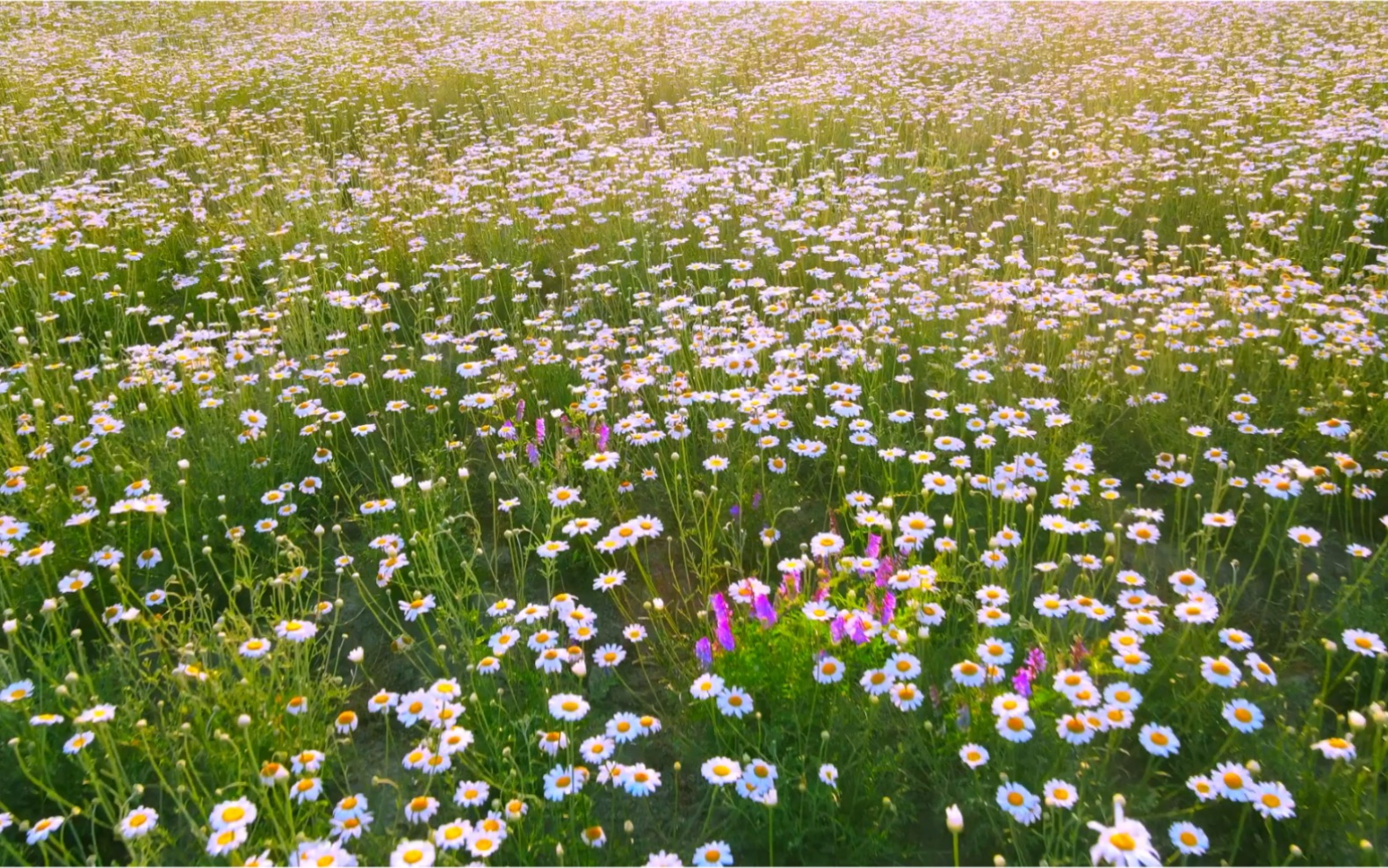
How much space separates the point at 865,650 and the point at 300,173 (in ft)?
20.0

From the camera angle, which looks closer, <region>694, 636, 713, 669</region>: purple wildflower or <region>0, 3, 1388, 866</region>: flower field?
<region>0, 3, 1388, 866</region>: flower field

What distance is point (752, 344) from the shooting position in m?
3.72

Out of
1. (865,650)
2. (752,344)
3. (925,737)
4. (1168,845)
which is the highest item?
(752,344)

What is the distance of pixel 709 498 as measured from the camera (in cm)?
308

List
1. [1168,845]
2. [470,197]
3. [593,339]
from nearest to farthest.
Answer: [1168,845]
[593,339]
[470,197]

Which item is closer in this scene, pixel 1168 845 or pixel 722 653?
pixel 1168 845

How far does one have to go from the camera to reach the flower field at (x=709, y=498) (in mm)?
2135

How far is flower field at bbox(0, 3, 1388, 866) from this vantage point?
84.0 inches

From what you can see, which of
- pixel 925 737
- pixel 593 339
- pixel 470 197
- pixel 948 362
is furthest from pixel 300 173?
pixel 925 737

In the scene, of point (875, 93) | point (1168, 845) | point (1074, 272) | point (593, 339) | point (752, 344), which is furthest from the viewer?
point (875, 93)

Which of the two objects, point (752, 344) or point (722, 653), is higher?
point (752, 344)

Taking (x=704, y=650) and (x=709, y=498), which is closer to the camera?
(x=704, y=650)

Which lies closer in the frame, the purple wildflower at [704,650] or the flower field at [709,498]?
the flower field at [709,498]

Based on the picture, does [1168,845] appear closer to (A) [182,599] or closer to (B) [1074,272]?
(A) [182,599]
